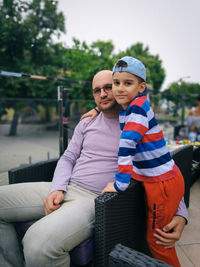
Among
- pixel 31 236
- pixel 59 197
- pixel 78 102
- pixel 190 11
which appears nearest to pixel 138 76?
pixel 59 197

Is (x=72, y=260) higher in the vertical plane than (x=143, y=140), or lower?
lower

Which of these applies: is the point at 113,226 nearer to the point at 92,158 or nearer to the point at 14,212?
the point at 92,158

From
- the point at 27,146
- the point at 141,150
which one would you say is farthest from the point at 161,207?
the point at 27,146

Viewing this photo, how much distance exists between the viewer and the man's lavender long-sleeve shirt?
156cm

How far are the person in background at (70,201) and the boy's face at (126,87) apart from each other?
300 millimetres

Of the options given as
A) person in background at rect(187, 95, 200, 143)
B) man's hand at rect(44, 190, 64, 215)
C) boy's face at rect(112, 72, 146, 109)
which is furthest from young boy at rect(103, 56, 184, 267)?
person in background at rect(187, 95, 200, 143)

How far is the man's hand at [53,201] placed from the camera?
56.6 inches

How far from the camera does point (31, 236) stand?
1.20 metres

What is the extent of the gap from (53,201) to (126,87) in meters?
0.99

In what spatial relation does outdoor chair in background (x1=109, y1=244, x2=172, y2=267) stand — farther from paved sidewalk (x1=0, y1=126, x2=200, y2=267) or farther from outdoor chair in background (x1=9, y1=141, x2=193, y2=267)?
paved sidewalk (x1=0, y1=126, x2=200, y2=267)

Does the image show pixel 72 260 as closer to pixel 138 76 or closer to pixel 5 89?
pixel 138 76

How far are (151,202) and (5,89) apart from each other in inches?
302

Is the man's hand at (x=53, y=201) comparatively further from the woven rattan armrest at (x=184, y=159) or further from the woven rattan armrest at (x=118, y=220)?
the woven rattan armrest at (x=184, y=159)

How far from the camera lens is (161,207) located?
51.4 inches
